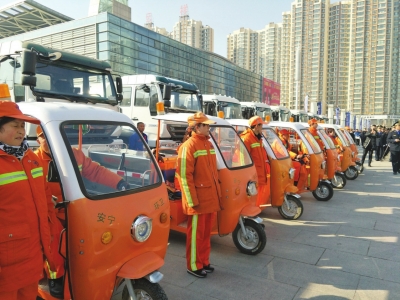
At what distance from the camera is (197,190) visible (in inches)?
157

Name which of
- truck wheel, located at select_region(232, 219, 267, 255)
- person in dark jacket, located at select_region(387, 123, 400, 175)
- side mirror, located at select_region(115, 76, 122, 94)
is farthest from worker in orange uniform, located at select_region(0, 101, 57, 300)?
person in dark jacket, located at select_region(387, 123, 400, 175)

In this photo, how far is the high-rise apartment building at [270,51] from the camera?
2935 inches

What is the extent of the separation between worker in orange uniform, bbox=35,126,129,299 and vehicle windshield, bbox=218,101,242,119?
35.9 ft

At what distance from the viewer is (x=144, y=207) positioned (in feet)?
9.43

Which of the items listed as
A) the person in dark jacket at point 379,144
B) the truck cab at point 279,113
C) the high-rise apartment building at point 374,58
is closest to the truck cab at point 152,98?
the truck cab at point 279,113

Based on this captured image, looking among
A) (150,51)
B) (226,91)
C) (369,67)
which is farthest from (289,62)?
(150,51)

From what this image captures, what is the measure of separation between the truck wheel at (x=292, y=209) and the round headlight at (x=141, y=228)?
4282mm

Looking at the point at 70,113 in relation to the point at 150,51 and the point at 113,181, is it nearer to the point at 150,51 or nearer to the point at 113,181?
the point at 113,181

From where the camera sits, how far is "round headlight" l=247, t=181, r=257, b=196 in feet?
15.3

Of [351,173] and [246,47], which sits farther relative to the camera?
[246,47]

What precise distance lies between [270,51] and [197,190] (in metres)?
77.3

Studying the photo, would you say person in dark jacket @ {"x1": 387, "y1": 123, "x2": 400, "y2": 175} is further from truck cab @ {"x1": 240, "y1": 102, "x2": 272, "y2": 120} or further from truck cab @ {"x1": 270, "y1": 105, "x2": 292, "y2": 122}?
truck cab @ {"x1": 270, "y1": 105, "x2": 292, "y2": 122}

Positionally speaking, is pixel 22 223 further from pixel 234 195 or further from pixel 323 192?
pixel 323 192

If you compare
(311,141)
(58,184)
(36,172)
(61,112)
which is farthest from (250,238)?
(311,141)
